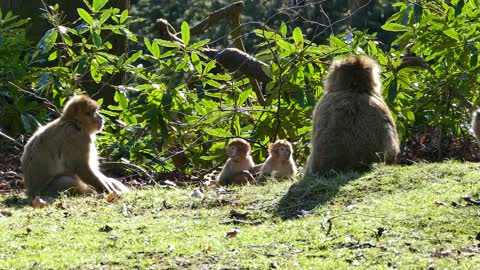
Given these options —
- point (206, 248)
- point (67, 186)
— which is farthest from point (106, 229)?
point (67, 186)

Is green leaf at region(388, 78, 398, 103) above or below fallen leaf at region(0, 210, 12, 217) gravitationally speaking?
above

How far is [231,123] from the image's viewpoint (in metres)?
12.3

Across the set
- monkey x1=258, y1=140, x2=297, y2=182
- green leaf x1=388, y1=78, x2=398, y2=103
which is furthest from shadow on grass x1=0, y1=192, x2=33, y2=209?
green leaf x1=388, y1=78, x2=398, y2=103

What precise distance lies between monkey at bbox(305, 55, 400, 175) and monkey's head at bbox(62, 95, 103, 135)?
2.41 metres

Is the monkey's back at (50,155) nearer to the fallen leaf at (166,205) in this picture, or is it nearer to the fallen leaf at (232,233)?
the fallen leaf at (166,205)

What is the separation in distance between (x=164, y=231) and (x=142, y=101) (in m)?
5.28

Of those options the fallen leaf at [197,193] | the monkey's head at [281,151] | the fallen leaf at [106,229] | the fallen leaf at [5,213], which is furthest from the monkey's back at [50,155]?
the fallen leaf at [106,229]

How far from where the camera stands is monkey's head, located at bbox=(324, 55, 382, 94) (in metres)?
9.30

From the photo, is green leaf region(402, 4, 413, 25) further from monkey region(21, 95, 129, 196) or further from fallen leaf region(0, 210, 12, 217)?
fallen leaf region(0, 210, 12, 217)

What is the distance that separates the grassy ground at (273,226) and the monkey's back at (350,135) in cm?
26

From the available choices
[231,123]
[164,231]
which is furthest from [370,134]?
[231,123]

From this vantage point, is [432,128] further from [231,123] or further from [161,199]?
[161,199]

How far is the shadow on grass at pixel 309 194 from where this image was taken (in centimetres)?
778

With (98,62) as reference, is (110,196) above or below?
below
